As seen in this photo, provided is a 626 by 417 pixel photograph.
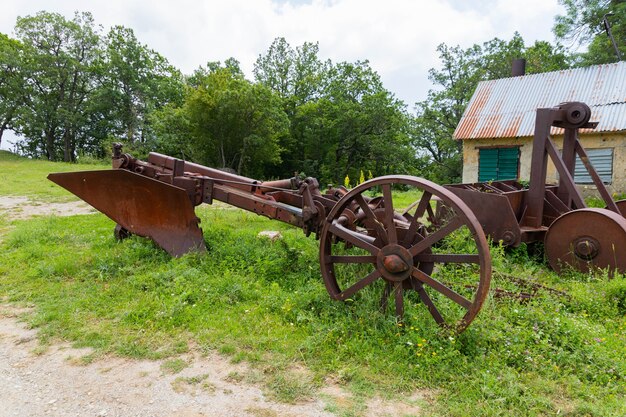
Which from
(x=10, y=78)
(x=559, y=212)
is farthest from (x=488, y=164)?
(x=10, y=78)

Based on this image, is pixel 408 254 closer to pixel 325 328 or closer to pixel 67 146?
pixel 325 328

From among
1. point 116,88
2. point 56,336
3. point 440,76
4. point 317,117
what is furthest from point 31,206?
point 440,76

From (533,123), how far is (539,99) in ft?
4.41

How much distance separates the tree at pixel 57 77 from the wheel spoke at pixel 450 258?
107 feet

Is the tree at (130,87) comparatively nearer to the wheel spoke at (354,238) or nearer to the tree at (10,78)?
the tree at (10,78)

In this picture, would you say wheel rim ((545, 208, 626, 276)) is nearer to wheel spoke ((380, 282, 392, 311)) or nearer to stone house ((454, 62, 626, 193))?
wheel spoke ((380, 282, 392, 311))

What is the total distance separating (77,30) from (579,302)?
3677cm

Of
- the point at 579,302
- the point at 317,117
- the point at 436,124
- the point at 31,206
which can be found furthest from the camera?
the point at 436,124

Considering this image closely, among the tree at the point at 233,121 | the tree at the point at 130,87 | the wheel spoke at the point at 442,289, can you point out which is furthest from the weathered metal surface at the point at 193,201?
the tree at the point at 130,87

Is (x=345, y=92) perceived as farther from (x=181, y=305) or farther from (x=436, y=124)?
(x=181, y=305)

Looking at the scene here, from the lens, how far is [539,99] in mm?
13375

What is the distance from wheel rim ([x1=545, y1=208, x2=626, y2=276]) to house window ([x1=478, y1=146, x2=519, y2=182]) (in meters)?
9.33

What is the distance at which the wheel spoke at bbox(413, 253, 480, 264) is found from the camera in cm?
304

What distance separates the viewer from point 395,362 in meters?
2.90
